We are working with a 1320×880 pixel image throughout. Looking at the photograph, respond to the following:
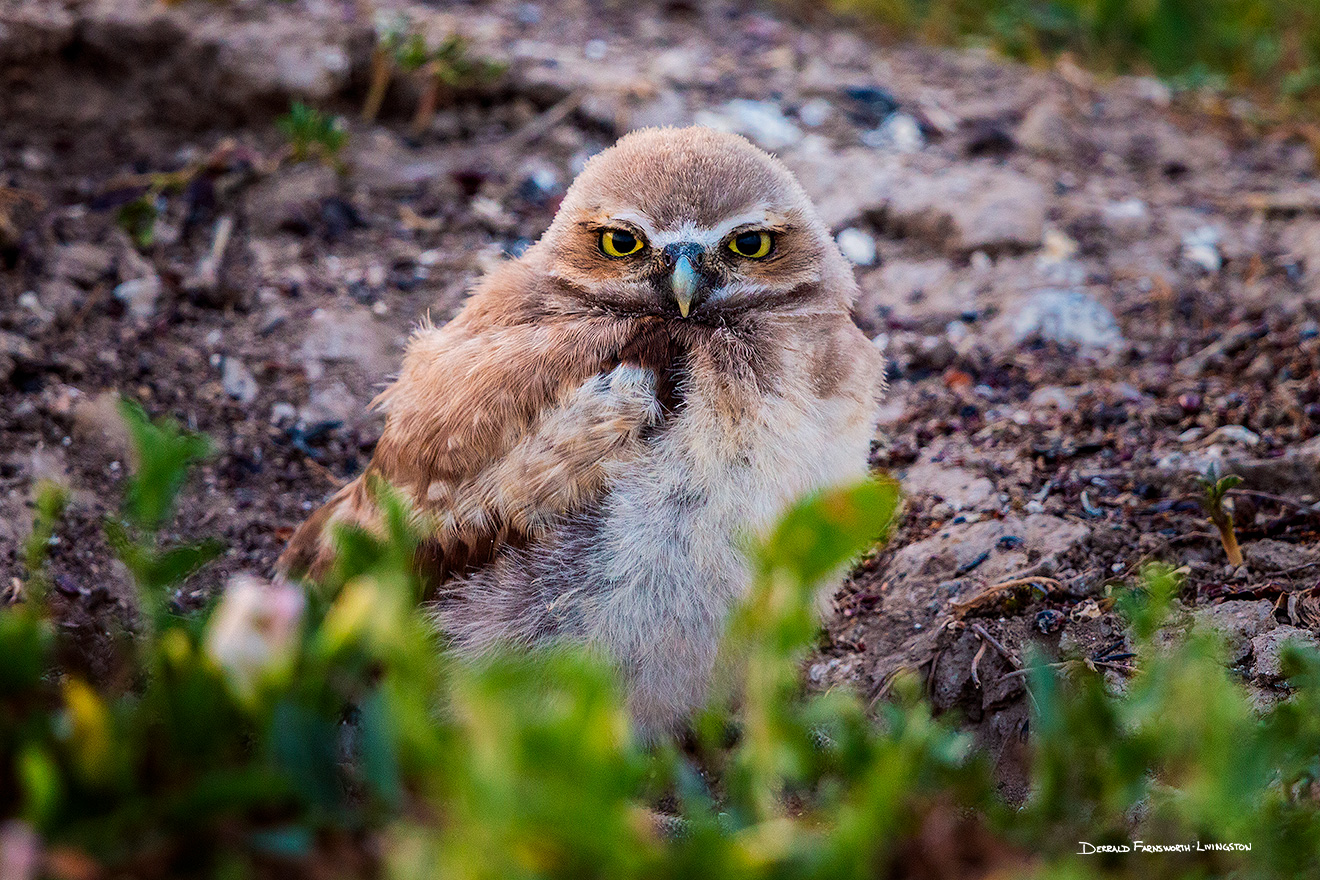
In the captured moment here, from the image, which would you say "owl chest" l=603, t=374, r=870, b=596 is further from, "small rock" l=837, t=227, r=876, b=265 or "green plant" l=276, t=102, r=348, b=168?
"green plant" l=276, t=102, r=348, b=168

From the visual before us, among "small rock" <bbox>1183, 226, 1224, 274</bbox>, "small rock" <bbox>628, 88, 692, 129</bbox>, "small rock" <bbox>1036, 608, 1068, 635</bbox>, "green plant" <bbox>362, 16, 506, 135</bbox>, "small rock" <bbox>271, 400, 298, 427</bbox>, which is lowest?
"small rock" <bbox>1036, 608, 1068, 635</bbox>

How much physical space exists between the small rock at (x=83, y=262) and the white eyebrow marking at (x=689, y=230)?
2644 millimetres

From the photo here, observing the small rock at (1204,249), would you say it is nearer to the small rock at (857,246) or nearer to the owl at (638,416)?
the small rock at (857,246)

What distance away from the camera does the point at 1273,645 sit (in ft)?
10.3

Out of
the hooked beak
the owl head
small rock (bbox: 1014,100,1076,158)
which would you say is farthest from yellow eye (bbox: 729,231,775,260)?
small rock (bbox: 1014,100,1076,158)

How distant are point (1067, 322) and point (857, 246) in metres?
1.03

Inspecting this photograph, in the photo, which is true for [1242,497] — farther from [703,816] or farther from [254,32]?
[254,32]

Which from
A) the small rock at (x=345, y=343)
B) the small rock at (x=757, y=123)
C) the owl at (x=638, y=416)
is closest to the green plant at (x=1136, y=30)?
the small rock at (x=757, y=123)

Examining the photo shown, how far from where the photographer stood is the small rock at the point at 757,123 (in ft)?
19.7

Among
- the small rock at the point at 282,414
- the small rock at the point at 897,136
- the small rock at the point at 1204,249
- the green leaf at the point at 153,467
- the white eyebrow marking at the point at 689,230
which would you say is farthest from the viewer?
the small rock at the point at 897,136

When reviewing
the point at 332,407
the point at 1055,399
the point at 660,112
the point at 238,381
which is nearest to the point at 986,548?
the point at 1055,399

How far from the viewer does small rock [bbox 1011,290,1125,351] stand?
5023 millimetres

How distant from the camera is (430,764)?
1.50 m

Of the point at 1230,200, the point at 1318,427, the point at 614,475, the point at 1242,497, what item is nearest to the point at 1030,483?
the point at 1242,497
